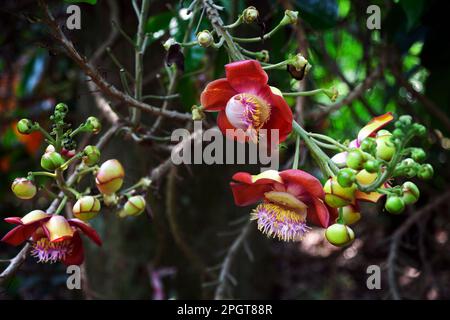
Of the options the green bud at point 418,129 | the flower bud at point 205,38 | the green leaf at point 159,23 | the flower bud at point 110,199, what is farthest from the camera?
the green leaf at point 159,23

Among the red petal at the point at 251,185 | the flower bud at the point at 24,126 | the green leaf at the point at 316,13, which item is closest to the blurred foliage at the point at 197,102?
the green leaf at the point at 316,13

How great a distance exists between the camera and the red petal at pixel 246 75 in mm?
724

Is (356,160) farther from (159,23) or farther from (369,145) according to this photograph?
(159,23)

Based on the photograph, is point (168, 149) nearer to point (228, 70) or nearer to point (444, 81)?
point (228, 70)

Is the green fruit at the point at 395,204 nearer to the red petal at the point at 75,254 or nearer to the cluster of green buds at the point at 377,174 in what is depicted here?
the cluster of green buds at the point at 377,174

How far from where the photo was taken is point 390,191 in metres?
0.69

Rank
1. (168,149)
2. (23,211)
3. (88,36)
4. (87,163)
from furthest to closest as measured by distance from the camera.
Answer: (23,211) < (88,36) < (168,149) < (87,163)

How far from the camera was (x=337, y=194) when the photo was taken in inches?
27.0

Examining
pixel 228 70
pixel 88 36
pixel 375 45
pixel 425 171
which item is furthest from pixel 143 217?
pixel 425 171

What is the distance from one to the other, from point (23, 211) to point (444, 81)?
73.2 inches

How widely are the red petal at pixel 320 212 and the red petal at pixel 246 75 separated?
0.18 meters

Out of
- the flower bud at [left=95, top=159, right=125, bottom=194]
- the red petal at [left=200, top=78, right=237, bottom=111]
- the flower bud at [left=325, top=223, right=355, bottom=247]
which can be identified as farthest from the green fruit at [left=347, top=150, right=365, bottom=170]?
the flower bud at [left=95, top=159, right=125, bottom=194]

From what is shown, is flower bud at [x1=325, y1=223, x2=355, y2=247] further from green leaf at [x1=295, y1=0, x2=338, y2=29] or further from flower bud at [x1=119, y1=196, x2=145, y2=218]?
green leaf at [x1=295, y1=0, x2=338, y2=29]

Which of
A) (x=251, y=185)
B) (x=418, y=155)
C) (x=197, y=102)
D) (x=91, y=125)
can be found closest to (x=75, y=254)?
(x=91, y=125)
